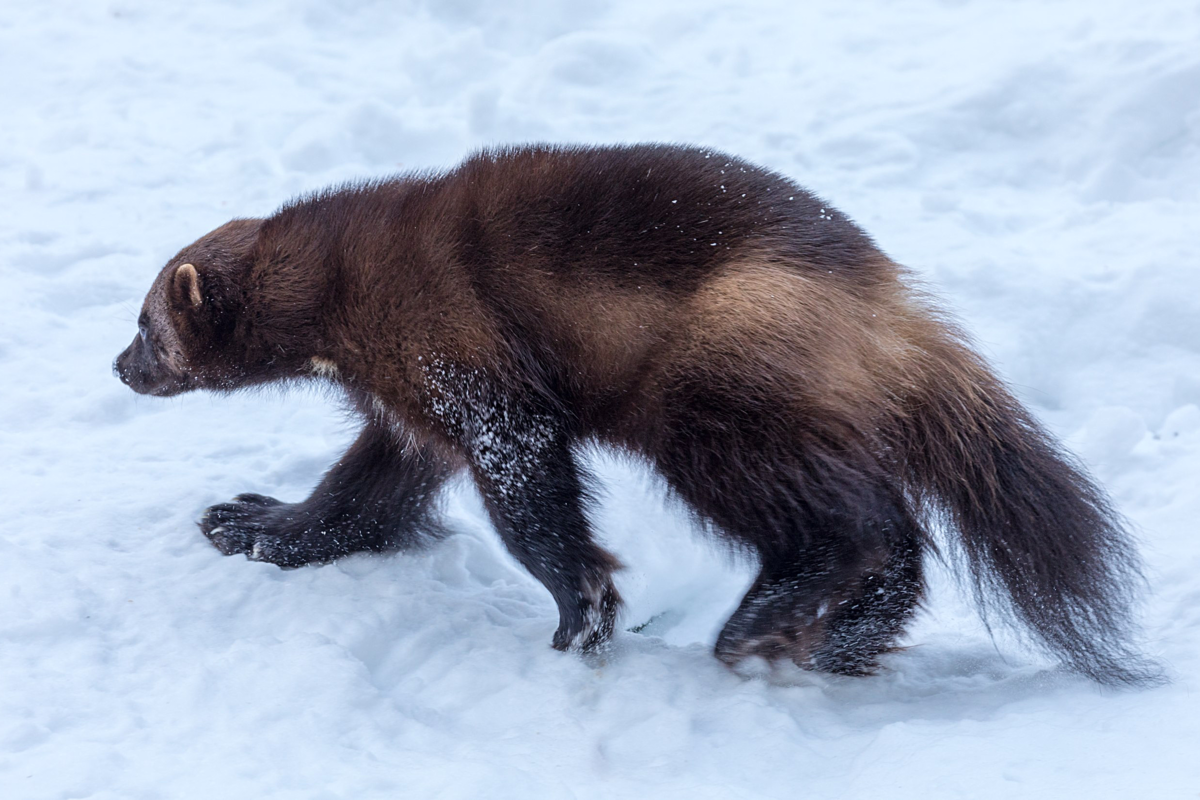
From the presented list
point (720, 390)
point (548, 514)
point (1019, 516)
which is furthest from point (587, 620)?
point (1019, 516)

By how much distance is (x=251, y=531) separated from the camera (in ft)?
11.6

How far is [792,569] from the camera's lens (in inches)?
116

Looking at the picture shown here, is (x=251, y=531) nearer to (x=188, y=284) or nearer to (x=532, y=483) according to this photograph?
(x=188, y=284)

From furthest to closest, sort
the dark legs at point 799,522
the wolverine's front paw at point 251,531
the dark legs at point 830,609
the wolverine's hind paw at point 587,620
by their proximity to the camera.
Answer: the wolverine's front paw at point 251,531, the wolverine's hind paw at point 587,620, the dark legs at point 830,609, the dark legs at point 799,522

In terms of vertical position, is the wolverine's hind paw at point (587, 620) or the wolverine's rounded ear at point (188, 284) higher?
the wolverine's rounded ear at point (188, 284)

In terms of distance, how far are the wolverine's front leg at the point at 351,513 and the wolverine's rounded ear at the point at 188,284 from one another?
647 millimetres

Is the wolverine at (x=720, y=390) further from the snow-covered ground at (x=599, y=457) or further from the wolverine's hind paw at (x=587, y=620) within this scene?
the snow-covered ground at (x=599, y=457)

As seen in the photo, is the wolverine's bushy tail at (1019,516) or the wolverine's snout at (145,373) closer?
the wolverine's bushy tail at (1019,516)

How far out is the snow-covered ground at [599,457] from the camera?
99.7 inches

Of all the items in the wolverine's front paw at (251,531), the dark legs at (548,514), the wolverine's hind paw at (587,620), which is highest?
the dark legs at (548,514)

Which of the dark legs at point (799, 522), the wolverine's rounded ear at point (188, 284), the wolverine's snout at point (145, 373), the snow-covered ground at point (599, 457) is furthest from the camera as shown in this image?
the wolverine's snout at point (145, 373)

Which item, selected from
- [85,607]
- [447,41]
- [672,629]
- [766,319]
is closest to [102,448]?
[85,607]

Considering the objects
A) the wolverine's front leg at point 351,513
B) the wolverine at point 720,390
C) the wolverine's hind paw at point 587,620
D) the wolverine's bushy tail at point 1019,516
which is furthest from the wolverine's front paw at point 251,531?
the wolverine's bushy tail at point 1019,516

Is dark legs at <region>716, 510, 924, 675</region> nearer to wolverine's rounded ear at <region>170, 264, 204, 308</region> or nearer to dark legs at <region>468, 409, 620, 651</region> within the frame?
dark legs at <region>468, 409, 620, 651</region>
